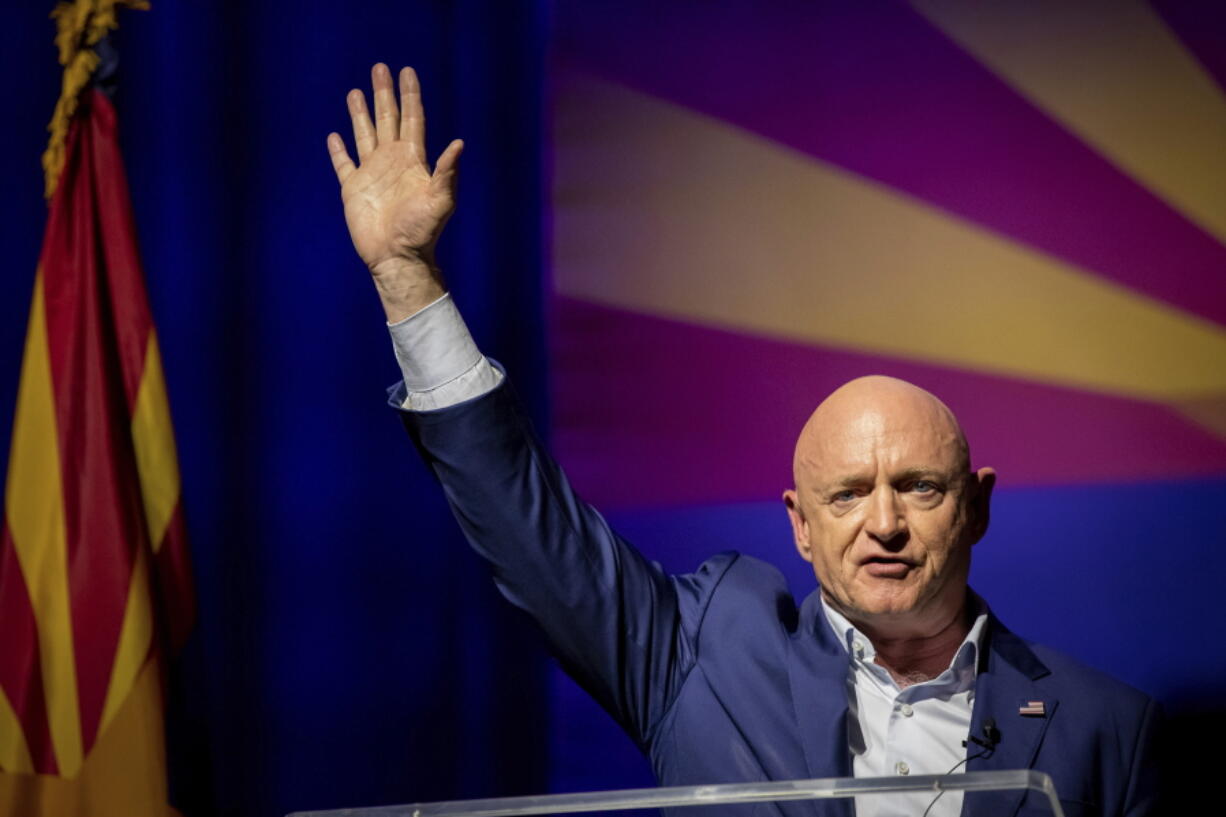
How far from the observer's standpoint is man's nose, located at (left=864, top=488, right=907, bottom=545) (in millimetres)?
1805

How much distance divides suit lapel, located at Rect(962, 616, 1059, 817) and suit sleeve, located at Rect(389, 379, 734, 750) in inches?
14.7

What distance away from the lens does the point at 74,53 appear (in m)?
2.46

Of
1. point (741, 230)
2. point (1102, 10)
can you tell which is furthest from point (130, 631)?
point (1102, 10)

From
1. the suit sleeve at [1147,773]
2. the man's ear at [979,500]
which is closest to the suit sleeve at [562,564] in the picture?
the man's ear at [979,500]

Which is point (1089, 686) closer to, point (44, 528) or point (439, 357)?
point (439, 357)

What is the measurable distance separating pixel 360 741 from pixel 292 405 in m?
0.64

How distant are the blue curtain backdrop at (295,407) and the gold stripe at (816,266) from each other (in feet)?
0.77

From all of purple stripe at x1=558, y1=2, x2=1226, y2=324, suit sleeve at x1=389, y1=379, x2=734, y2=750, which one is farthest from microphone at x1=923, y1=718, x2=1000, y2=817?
purple stripe at x1=558, y1=2, x2=1226, y2=324

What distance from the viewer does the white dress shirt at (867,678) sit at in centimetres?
174

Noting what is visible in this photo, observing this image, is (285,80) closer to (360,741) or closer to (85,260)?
(85,260)

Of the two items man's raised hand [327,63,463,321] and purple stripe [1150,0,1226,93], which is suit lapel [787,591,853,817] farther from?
purple stripe [1150,0,1226,93]

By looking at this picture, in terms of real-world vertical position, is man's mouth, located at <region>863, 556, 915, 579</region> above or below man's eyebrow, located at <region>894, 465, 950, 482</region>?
below

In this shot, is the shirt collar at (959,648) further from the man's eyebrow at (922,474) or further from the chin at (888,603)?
the man's eyebrow at (922,474)

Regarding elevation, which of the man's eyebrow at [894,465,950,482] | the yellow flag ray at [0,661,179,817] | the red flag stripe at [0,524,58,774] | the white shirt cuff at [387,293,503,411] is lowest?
the yellow flag ray at [0,661,179,817]
